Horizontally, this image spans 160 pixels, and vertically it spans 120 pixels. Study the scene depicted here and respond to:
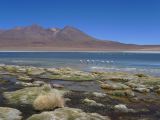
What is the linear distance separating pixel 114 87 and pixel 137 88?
164cm

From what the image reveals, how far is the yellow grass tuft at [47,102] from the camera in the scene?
18.0 meters

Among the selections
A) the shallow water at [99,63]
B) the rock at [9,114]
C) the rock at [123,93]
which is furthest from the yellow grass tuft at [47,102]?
the shallow water at [99,63]

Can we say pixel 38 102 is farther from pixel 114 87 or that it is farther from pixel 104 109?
pixel 114 87

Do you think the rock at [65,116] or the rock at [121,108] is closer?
the rock at [65,116]

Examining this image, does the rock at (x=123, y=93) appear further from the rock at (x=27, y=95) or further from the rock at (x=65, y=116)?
the rock at (x=65, y=116)

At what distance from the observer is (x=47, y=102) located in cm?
1806

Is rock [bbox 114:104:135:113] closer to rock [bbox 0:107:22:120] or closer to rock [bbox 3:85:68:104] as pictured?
rock [bbox 3:85:68:104]

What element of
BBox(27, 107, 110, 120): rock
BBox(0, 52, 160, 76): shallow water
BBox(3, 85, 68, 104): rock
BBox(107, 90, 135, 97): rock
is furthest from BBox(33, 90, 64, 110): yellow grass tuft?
BBox(0, 52, 160, 76): shallow water

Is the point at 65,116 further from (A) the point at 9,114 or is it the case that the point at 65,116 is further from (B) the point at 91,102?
(B) the point at 91,102

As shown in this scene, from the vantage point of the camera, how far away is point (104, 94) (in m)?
23.5

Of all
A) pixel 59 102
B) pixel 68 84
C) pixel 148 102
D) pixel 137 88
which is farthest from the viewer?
pixel 68 84

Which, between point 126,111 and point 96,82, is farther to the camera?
point 96,82

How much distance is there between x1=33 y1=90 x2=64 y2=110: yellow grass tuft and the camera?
59.0ft

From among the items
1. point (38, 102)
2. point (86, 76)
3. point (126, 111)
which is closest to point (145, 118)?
point (126, 111)
